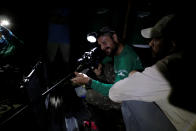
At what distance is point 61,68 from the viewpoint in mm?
7020

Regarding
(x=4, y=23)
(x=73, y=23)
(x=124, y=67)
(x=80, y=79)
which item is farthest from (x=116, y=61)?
(x=4, y=23)

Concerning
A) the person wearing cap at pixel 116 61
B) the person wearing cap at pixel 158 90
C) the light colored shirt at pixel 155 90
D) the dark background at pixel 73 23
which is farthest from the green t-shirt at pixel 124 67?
the dark background at pixel 73 23

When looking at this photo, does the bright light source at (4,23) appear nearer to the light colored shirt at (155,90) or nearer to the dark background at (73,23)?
the dark background at (73,23)

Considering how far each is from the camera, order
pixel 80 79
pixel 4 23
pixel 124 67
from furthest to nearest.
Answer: pixel 4 23 → pixel 124 67 → pixel 80 79

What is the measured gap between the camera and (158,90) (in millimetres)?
1457

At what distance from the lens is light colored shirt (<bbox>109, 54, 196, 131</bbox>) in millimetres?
1424

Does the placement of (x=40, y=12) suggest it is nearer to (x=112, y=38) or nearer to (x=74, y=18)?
(x=74, y=18)

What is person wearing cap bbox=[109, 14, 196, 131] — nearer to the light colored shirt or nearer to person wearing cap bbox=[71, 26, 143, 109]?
the light colored shirt

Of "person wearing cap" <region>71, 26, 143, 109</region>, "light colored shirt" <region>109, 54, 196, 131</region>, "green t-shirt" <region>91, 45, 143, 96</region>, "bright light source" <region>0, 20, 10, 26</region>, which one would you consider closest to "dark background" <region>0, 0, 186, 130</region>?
"bright light source" <region>0, 20, 10, 26</region>

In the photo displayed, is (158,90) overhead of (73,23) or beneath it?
beneath

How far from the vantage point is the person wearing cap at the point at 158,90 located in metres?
1.43

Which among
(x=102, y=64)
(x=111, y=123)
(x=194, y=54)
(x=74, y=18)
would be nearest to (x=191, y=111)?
(x=194, y=54)

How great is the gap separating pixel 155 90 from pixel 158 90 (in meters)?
0.03

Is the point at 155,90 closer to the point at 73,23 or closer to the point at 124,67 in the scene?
the point at 124,67
